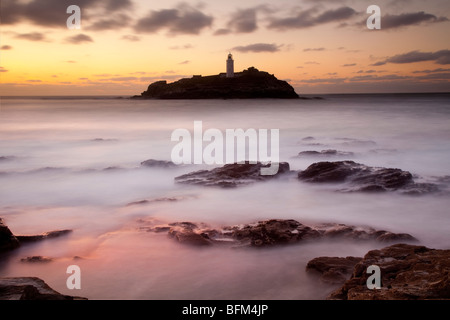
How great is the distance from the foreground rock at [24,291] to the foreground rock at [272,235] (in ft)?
7.92

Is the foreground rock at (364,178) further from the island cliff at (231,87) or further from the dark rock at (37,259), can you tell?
the island cliff at (231,87)

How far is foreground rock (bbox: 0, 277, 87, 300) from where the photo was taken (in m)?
2.64

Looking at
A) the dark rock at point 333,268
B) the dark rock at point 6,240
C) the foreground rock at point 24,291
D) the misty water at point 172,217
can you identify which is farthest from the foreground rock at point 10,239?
the dark rock at point 333,268

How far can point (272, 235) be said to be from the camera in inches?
200

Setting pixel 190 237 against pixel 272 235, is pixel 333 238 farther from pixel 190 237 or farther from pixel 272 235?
pixel 190 237

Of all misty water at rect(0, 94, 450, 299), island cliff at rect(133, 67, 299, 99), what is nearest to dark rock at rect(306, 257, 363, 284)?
misty water at rect(0, 94, 450, 299)

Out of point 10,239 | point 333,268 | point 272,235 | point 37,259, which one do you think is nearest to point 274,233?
point 272,235

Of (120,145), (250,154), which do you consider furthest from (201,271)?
(120,145)

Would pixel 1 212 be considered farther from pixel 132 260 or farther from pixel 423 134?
pixel 423 134

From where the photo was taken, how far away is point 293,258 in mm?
4684

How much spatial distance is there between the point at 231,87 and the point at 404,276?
80.6 metres

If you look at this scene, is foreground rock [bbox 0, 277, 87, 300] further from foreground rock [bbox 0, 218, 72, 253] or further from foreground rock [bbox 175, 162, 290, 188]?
foreground rock [bbox 175, 162, 290, 188]

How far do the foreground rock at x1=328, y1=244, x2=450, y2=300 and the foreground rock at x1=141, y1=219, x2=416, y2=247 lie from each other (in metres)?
1.59

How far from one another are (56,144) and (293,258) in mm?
15261
